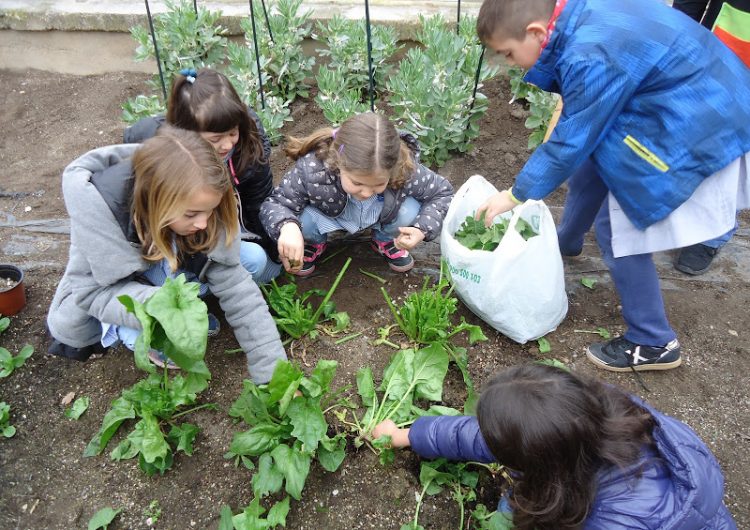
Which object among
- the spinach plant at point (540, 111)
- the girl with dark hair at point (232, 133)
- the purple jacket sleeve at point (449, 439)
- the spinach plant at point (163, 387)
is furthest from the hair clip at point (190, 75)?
the spinach plant at point (540, 111)

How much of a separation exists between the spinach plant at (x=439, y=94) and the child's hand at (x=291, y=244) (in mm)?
1095

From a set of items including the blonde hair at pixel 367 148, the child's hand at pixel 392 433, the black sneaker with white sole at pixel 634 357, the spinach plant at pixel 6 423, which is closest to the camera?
the child's hand at pixel 392 433

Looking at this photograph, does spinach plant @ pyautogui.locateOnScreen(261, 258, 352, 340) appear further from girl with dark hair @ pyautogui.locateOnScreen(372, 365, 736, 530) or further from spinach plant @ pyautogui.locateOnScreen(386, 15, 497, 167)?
spinach plant @ pyautogui.locateOnScreen(386, 15, 497, 167)

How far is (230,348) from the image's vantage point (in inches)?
89.2

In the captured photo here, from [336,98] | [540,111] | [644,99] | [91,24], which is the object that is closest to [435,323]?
[644,99]

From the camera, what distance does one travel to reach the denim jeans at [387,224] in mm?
2426

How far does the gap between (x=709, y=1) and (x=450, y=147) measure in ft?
4.58

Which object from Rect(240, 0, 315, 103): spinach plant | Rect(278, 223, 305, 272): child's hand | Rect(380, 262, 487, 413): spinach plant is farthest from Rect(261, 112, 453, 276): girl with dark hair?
Rect(240, 0, 315, 103): spinach plant

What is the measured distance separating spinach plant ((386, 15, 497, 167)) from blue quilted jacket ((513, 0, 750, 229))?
111 cm

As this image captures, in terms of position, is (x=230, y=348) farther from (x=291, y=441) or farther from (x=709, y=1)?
(x=709, y=1)

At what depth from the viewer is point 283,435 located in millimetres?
1767

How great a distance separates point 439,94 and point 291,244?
129cm

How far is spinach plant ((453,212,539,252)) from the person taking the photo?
2.25 metres

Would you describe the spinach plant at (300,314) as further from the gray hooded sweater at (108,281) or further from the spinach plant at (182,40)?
the spinach plant at (182,40)
